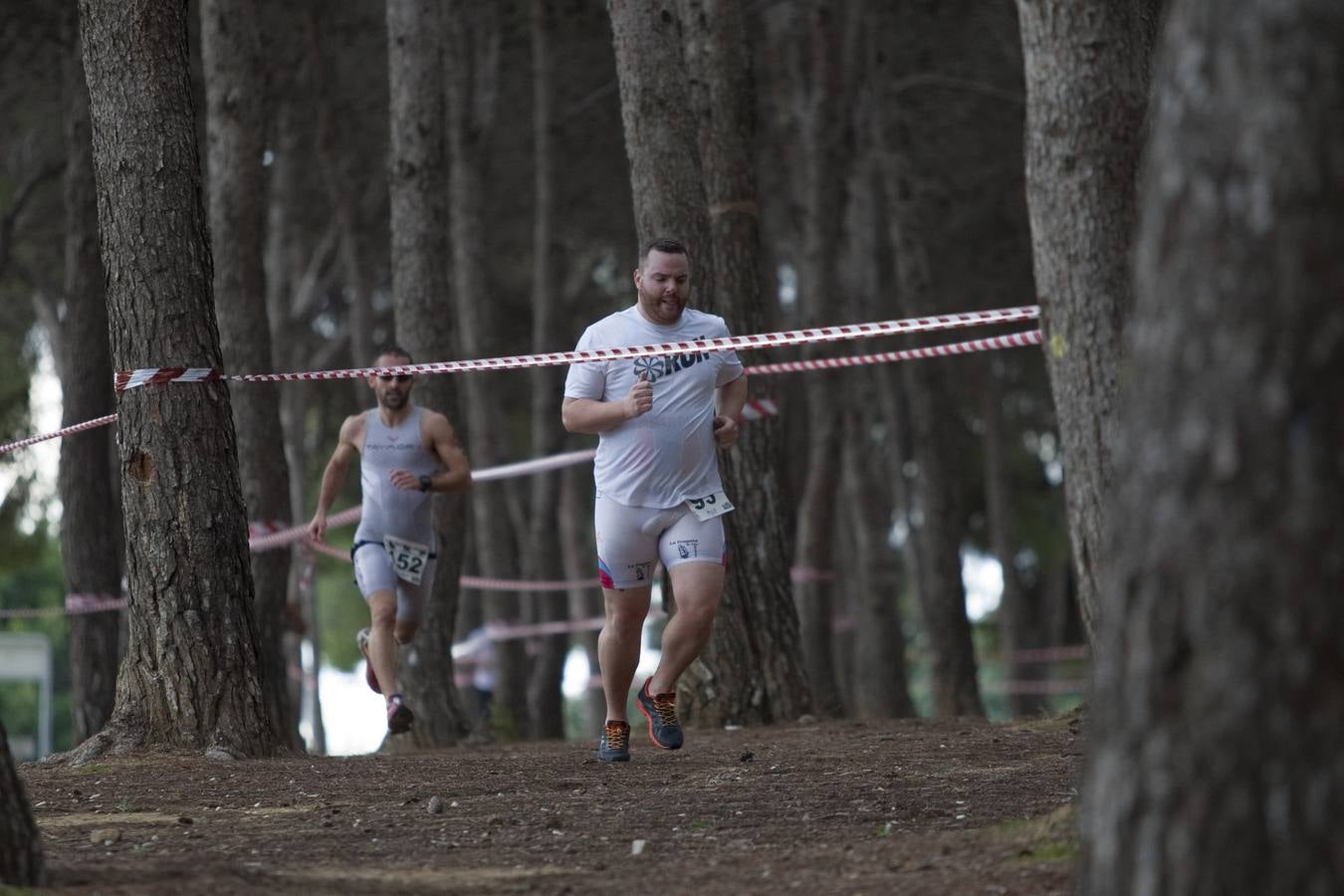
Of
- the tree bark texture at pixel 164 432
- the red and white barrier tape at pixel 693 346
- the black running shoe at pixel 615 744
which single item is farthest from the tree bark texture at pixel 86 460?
the black running shoe at pixel 615 744

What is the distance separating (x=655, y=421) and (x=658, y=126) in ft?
10.8

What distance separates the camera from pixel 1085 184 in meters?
6.56

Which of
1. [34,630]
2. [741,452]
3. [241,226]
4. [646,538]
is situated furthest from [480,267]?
[34,630]

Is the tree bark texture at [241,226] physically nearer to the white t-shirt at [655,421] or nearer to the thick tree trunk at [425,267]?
the thick tree trunk at [425,267]

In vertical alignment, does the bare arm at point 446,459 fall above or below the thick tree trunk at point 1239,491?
above

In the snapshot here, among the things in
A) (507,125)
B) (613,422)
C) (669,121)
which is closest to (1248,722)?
(613,422)

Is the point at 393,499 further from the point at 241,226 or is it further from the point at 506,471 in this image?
the point at 506,471

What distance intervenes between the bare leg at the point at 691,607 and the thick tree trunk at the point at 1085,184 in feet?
4.95

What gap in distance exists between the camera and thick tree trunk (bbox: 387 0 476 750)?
528 inches

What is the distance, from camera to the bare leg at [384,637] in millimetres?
10031

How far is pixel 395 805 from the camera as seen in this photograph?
6.47 metres

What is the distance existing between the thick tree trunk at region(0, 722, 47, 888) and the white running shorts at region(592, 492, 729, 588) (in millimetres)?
3214

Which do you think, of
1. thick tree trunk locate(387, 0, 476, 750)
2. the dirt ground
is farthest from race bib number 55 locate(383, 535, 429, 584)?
thick tree trunk locate(387, 0, 476, 750)

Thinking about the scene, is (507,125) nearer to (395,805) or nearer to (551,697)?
(551,697)
